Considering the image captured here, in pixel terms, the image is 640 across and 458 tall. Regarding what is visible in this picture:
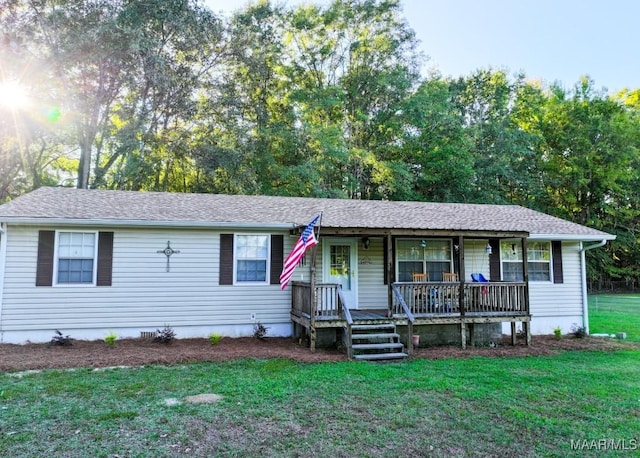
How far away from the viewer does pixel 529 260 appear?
11.3 m

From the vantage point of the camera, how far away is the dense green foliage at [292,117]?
55.3ft

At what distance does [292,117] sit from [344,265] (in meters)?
13.8

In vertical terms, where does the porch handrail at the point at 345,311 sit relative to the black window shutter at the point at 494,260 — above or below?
below

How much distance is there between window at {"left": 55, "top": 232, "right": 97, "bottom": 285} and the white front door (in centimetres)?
528

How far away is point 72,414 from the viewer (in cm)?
471

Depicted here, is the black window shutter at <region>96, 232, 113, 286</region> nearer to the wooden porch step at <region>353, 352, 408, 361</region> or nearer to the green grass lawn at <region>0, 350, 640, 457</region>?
the green grass lawn at <region>0, 350, 640, 457</region>

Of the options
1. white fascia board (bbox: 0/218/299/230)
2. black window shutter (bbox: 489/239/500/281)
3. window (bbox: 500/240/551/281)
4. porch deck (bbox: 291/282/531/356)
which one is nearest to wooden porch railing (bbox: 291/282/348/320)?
porch deck (bbox: 291/282/531/356)

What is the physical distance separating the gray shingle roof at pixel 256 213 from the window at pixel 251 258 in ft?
1.76

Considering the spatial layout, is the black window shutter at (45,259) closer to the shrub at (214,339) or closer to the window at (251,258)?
the shrub at (214,339)

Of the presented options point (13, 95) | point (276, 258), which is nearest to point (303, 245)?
point (276, 258)

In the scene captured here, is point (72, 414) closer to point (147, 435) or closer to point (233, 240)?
point (147, 435)

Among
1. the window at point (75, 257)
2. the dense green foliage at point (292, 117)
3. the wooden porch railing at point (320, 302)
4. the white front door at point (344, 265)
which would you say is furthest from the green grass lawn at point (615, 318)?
the window at point (75, 257)

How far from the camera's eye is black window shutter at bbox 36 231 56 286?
28.1ft

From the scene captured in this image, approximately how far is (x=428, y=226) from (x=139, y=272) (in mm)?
6583
